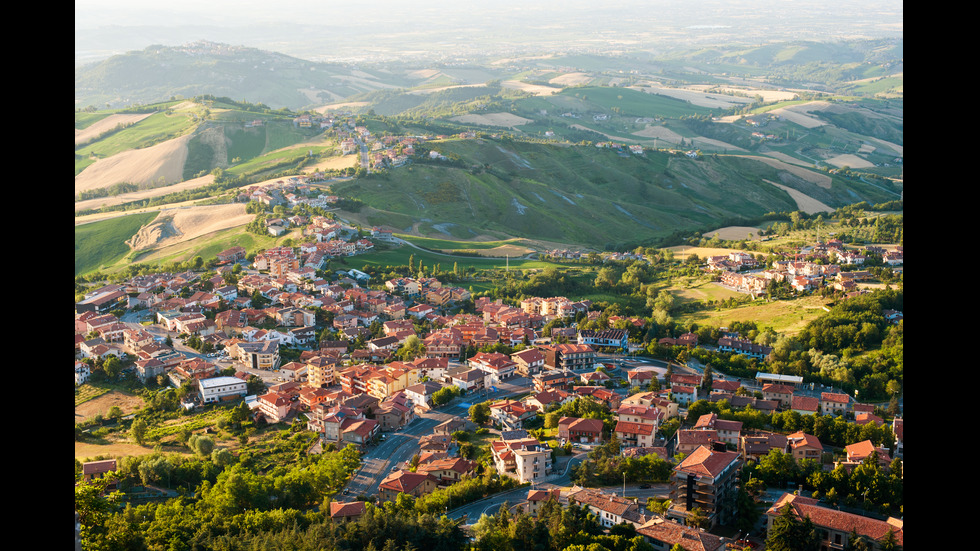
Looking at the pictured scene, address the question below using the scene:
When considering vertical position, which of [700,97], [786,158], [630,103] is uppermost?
[700,97]

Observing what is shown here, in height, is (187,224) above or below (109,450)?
above

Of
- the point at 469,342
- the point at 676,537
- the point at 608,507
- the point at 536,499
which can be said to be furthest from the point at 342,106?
the point at 676,537

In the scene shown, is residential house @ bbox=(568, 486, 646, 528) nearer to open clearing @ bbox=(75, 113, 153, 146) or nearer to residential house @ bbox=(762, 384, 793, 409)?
residential house @ bbox=(762, 384, 793, 409)

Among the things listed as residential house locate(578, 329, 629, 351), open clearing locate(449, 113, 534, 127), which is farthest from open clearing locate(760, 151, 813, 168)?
residential house locate(578, 329, 629, 351)

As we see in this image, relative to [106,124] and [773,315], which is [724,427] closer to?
[773,315]
